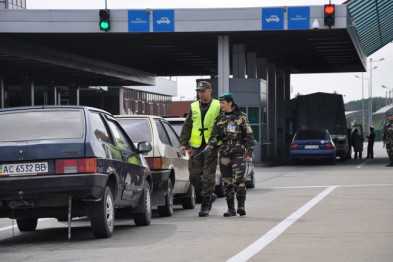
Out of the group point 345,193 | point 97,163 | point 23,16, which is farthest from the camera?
point 23,16

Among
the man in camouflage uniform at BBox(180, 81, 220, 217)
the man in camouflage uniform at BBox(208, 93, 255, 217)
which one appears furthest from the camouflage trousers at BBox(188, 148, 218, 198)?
the man in camouflage uniform at BBox(208, 93, 255, 217)

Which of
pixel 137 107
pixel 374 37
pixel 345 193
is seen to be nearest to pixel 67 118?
pixel 345 193

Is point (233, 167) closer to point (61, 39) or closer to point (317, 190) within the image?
point (317, 190)

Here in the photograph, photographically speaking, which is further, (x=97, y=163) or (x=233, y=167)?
(x=233, y=167)

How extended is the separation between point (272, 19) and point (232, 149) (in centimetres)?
2342

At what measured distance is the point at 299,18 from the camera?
118ft

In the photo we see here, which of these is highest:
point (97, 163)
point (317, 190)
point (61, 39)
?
point (61, 39)

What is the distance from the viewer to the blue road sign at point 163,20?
119 ft

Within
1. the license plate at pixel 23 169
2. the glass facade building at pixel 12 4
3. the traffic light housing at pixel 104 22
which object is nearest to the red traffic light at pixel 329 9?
the traffic light housing at pixel 104 22

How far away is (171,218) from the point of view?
544 inches

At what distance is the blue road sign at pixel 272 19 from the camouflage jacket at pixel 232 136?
23048mm

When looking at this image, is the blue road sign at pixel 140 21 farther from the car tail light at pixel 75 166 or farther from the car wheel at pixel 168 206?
the car tail light at pixel 75 166

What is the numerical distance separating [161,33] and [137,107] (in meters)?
57.3

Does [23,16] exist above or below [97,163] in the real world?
above
